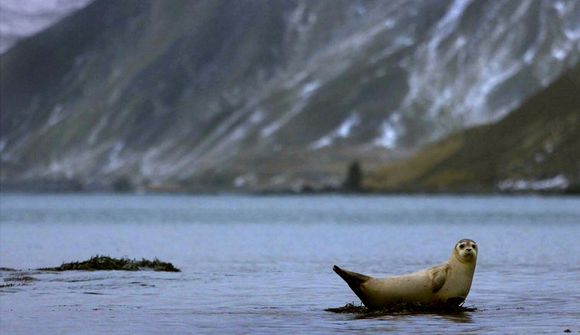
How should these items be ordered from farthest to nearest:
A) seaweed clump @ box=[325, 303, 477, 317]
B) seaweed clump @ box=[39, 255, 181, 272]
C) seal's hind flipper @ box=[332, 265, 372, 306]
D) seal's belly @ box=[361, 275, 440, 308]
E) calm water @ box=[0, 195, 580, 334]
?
seaweed clump @ box=[39, 255, 181, 272] < seaweed clump @ box=[325, 303, 477, 317] < seal's belly @ box=[361, 275, 440, 308] < seal's hind flipper @ box=[332, 265, 372, 306] < calm water @ box=[0, 195, 580, 334]

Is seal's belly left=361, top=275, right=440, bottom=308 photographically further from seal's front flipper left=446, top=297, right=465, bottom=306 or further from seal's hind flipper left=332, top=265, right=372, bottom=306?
seal's front flipper left=446, top=297, right=465, bottom=306

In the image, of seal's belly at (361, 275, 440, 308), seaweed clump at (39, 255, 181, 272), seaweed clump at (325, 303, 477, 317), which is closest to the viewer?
seal's belly at (361, 275, 440, 308)

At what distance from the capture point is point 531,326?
4262 cm

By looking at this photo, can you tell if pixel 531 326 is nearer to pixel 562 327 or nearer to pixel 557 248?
pixel 562 327

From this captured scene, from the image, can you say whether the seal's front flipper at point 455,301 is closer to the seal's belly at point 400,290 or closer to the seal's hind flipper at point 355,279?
the seal's belly at point 400,290

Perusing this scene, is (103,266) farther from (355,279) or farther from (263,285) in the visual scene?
(355,279)

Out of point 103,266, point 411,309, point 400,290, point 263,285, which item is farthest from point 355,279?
point 103,266

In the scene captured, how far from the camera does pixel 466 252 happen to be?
141 ft

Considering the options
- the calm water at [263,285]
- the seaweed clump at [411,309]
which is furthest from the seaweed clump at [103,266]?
the seaweed clump at [411,309]

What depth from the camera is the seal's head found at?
141 feet

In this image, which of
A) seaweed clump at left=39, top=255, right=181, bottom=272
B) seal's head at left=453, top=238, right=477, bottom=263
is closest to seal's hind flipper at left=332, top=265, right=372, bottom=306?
seal's head at left=453, top=238, right=477, bottom=263

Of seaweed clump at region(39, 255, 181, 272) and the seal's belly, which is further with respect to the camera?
seaweed clump at region(39, 255, 181, 272)

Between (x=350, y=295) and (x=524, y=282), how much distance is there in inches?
468

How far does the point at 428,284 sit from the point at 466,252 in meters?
1.74
